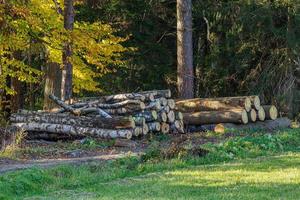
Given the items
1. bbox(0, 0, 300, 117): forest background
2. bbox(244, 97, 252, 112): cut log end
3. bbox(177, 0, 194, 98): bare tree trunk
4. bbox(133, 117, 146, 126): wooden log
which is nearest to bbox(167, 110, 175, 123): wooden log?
bbox(133, 117, 146, 126): wooden log

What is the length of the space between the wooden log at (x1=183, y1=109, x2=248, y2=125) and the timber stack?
2.45 feet

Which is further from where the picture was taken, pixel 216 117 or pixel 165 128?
pixel 216 117

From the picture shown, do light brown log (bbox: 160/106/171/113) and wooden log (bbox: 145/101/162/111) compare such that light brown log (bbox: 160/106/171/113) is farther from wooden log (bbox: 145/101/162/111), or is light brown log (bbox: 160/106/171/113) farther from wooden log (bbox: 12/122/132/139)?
wooden log (bbox: 12/122/132/139)

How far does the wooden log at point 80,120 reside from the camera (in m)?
18.5

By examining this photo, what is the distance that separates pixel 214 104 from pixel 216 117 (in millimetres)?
698

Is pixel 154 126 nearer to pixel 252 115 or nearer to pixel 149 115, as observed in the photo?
pixel 149 115

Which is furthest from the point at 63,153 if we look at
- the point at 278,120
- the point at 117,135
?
the point at 278,120

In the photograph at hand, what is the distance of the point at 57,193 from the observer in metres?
10.3

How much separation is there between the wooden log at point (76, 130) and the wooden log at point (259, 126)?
383 centimetres

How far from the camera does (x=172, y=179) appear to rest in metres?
10.9

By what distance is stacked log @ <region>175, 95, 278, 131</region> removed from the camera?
69.7 feet

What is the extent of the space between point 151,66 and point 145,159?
17.2 meters

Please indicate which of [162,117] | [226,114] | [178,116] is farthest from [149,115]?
[226,114]

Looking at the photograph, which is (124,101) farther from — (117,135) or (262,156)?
(262,156)
